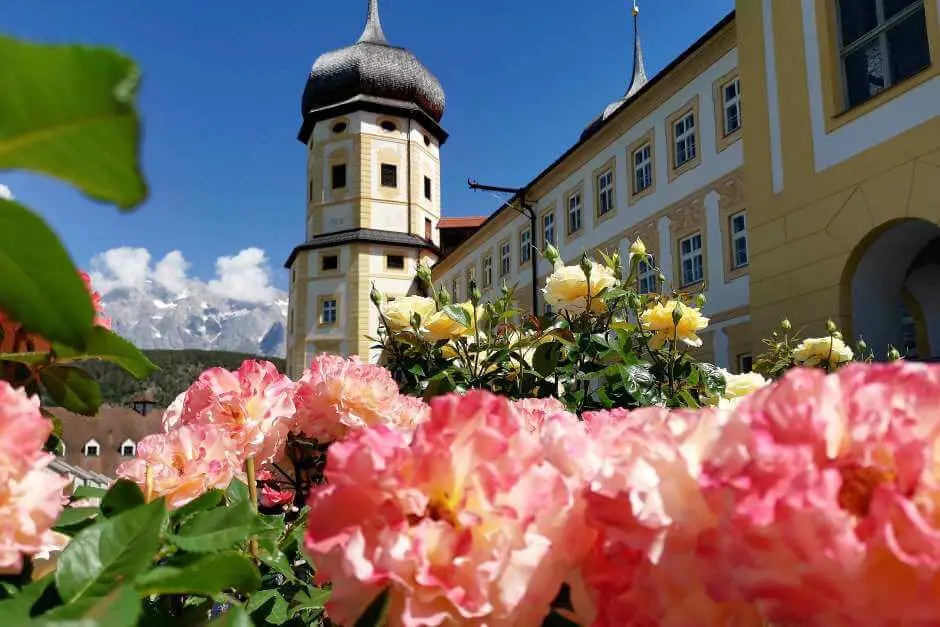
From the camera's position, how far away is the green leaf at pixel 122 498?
65cm

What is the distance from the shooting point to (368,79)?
29641mm

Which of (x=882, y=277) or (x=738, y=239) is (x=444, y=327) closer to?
(x=882, y=277)

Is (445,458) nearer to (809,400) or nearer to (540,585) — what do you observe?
(540,585)

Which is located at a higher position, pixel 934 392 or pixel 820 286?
pixel 820 286

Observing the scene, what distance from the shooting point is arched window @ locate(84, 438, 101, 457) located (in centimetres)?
3875

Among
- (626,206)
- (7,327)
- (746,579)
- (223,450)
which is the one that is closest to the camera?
(746,579)

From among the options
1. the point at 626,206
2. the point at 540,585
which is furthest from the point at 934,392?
the point at 626,206

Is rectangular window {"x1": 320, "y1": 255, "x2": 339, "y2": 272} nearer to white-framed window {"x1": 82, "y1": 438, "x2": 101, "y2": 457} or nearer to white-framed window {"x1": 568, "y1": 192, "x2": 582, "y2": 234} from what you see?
white-framed window {"x1": 568, "y1": 192, "x2": 582, "y2": 234}

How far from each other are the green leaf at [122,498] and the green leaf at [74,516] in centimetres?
4

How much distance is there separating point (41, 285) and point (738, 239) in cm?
1185

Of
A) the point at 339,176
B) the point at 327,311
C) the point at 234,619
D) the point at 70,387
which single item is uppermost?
the point at 339,176

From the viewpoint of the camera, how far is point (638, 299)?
7.72 ft

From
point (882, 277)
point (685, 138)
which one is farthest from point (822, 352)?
point (685, 138)

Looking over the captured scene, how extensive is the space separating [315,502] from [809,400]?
1.01 ft
